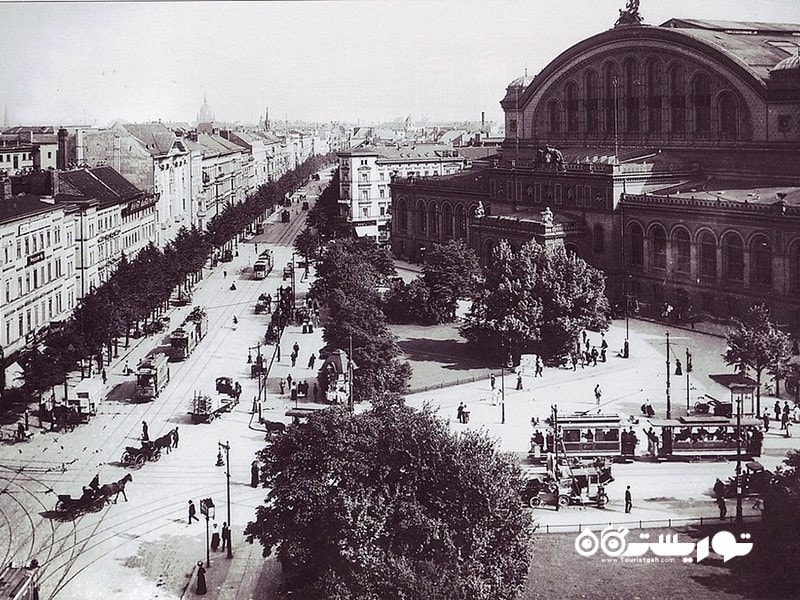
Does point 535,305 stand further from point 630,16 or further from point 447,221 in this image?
point 447,221

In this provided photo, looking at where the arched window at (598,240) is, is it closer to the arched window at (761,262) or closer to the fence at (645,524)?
the arched window at (761,262)

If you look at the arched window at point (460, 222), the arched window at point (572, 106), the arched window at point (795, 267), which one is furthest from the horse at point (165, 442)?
the arched window at point (460, 222)

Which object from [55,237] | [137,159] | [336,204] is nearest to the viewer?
[55,237]

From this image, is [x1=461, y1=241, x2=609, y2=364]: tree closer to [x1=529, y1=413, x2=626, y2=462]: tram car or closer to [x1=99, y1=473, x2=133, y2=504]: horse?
[x1=529, y1=413, x2=626, y2=462]: tram car

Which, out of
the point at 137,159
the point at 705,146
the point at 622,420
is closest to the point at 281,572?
the point at 622,420

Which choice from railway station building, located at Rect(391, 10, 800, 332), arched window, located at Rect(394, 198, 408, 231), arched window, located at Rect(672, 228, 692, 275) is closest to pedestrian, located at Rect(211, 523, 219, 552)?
railway station building, located at Rect(391, 10, 800, 332)

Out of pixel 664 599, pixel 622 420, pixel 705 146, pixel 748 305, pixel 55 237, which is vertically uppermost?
pixel 705 146

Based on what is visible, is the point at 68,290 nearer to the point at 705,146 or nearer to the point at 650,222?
the point at 650,222
